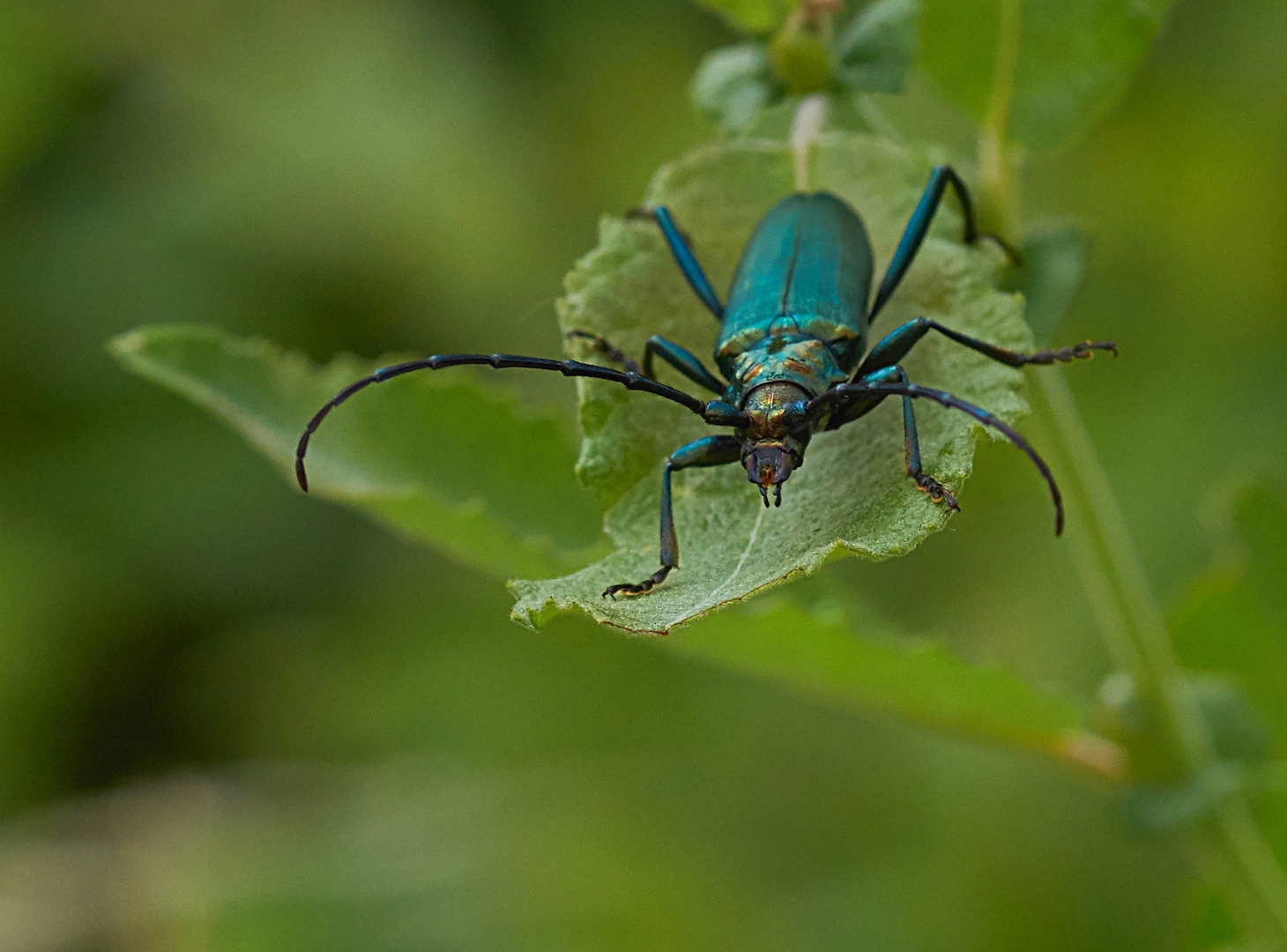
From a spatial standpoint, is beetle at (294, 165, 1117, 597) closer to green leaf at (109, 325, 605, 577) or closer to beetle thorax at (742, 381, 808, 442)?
beetle thorax at (742, 381, 808, 442)

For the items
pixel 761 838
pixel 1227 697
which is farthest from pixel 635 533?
pixel 761 838

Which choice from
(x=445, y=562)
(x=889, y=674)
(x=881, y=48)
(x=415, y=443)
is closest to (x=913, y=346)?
(x=881, y=48)

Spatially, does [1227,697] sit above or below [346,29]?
below

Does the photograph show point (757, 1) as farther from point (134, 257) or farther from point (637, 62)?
point (134, 257)

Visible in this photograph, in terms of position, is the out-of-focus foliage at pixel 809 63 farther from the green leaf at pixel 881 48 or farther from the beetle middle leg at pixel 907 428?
the beetle middle leg at pixel 907 428

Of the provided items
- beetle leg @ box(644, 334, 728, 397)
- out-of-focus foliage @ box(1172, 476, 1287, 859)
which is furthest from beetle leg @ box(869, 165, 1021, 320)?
out-of-focus foliage @ box(1172, 476, 1287, 859)

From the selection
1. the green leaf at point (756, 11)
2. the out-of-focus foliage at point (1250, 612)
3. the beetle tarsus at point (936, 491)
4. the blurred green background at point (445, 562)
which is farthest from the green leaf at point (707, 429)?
the blurred green background at point (445, 562)
